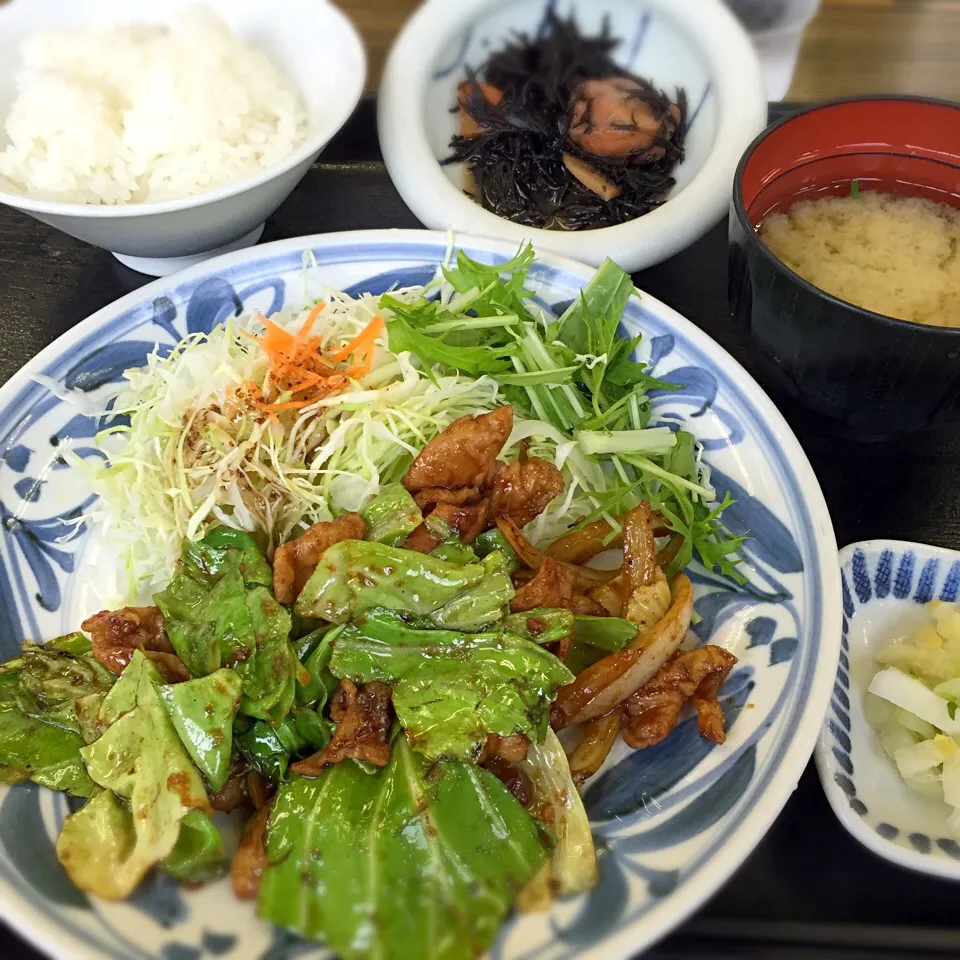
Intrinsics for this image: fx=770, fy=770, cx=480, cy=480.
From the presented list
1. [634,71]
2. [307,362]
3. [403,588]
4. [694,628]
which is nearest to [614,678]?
[694,628]

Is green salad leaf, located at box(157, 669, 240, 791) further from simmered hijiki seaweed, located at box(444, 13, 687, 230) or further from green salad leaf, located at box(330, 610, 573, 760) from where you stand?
simmered hijiki seaweed, located at box(444, 13, 687, 230)

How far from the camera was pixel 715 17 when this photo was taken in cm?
218

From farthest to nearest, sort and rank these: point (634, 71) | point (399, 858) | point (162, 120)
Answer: point (634, 71) → point (162, 120) → point (399, 858)

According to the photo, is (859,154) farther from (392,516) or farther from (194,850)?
(194,850)

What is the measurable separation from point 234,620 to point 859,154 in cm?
167

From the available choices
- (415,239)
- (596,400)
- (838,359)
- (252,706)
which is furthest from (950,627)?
(415,239)

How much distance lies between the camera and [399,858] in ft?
3.54

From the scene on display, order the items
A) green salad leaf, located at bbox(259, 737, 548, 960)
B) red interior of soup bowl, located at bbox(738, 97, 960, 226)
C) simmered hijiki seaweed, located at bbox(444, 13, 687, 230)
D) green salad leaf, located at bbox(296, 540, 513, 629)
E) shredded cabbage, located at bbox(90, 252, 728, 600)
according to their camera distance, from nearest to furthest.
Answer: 1. green salad leaf, located at bbox(259, 737, 548, 960)
2. green salad leaf, located at bbox(296, 540, 513, 629)
3. shredded cabbage, located at bbox(90, 252, 728, 600)
4. red interior of soup bowl, located at bbox(738, 97, 960, 226)
5. simmered hijiki seaweed, located at bbox(444, 13, 687, 230)

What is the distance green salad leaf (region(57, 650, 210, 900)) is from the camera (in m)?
1.08

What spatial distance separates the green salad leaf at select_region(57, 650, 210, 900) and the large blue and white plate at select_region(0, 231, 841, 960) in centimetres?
3

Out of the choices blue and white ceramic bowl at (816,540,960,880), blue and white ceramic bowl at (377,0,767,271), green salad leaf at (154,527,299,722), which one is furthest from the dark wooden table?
green salad leaf at (154,527,299,722)

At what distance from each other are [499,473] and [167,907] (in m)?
0.88

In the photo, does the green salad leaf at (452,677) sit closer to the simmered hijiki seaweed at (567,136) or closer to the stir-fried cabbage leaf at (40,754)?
the stir-fried cabbage leaf at (40,754)

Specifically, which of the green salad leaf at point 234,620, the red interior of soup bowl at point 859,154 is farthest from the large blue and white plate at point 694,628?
the red interior of soup bowl at point 859,154
